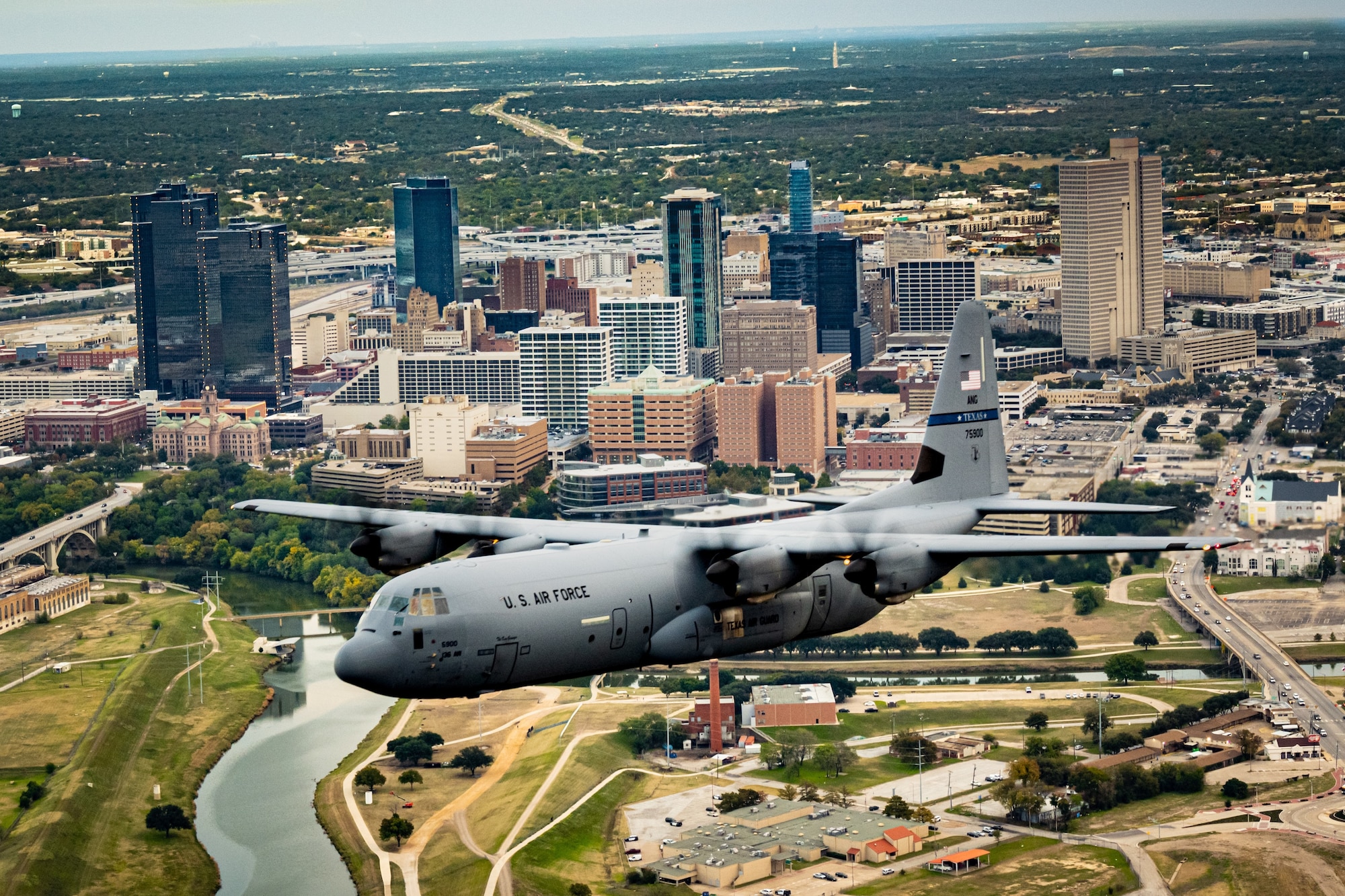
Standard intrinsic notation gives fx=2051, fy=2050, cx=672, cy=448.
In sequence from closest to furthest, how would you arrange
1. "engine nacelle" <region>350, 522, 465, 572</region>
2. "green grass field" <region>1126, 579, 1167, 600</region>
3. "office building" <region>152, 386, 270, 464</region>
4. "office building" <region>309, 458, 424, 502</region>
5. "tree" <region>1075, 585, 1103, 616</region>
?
"engine nacelle" <region>350, 522, 465, 572</region> < "tree" <region>1075, 585, 1103, 616</region> < "green grass field" <region>1126, 579, 1167, 600</region> < "office building" <region>309, 458, 424, 502</region> < "office building" <region>152, 386, 270, 464</region>

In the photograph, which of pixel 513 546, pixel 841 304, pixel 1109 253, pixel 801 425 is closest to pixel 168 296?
pixel 841 304

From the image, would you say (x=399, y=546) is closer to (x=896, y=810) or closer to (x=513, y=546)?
(x=513, y=546)

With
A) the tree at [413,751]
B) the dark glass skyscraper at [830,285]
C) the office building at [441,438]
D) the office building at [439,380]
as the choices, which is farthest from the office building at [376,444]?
the tree at [413,751]

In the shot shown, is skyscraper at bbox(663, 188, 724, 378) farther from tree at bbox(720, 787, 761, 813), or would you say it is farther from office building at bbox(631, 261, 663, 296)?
tree at bbox(720, 787, 761, 813)


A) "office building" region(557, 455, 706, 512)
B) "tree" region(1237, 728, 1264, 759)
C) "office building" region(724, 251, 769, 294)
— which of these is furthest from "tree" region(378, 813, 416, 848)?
"office building" region(724, 251, 769, 294)

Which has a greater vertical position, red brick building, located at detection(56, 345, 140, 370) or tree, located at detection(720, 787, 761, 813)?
red brick building, located at detection(56, 345, 140, 370)

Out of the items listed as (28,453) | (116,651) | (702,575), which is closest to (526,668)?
(702,575)

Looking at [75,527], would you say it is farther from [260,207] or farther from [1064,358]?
[260,207]

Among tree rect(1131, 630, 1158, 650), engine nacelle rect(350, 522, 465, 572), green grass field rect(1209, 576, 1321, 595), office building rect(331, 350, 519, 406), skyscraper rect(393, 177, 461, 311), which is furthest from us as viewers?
skyscraper rect(393, 177, 461, 311)
